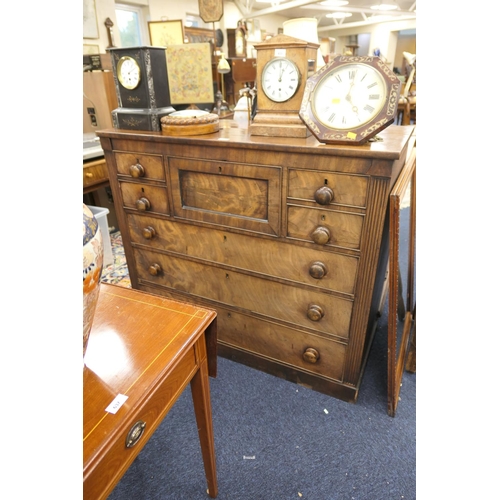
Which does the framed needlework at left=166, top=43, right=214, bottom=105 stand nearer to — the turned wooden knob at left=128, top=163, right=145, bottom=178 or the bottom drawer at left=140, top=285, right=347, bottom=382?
the turned wooden knob at left=128, top=163, right=145, bottom=178

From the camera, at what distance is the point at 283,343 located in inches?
69.7

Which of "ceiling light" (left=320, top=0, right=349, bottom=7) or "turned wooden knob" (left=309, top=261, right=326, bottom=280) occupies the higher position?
"ceiling light" (left=320, top=0, right=349, bottom=7)

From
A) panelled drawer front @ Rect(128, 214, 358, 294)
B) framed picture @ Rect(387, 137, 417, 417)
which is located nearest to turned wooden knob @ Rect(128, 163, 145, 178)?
panelled drawer front @ Rect(128, 214, 358, 294)

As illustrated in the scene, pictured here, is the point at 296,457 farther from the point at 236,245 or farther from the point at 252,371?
the point at 236,245

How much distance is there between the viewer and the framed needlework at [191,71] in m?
2.02

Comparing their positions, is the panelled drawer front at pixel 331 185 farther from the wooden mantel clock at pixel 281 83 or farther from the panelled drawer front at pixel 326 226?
the wooden mantel clock at pixel 281 83

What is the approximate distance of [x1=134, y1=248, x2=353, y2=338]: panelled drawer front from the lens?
1.56 metres

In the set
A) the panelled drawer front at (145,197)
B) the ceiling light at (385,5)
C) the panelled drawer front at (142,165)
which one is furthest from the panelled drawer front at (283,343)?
the ceiling light at (385,5)

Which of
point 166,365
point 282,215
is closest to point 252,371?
point 282,215

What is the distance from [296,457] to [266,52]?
67.3 inches

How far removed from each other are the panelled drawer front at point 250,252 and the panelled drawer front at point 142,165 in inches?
9.5

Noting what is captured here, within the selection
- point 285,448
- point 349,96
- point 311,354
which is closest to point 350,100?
point 349,96

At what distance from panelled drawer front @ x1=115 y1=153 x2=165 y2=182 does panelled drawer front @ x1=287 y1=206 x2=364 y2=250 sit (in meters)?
0.68

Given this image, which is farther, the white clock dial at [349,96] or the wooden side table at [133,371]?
the white clock dial at [349,96]
